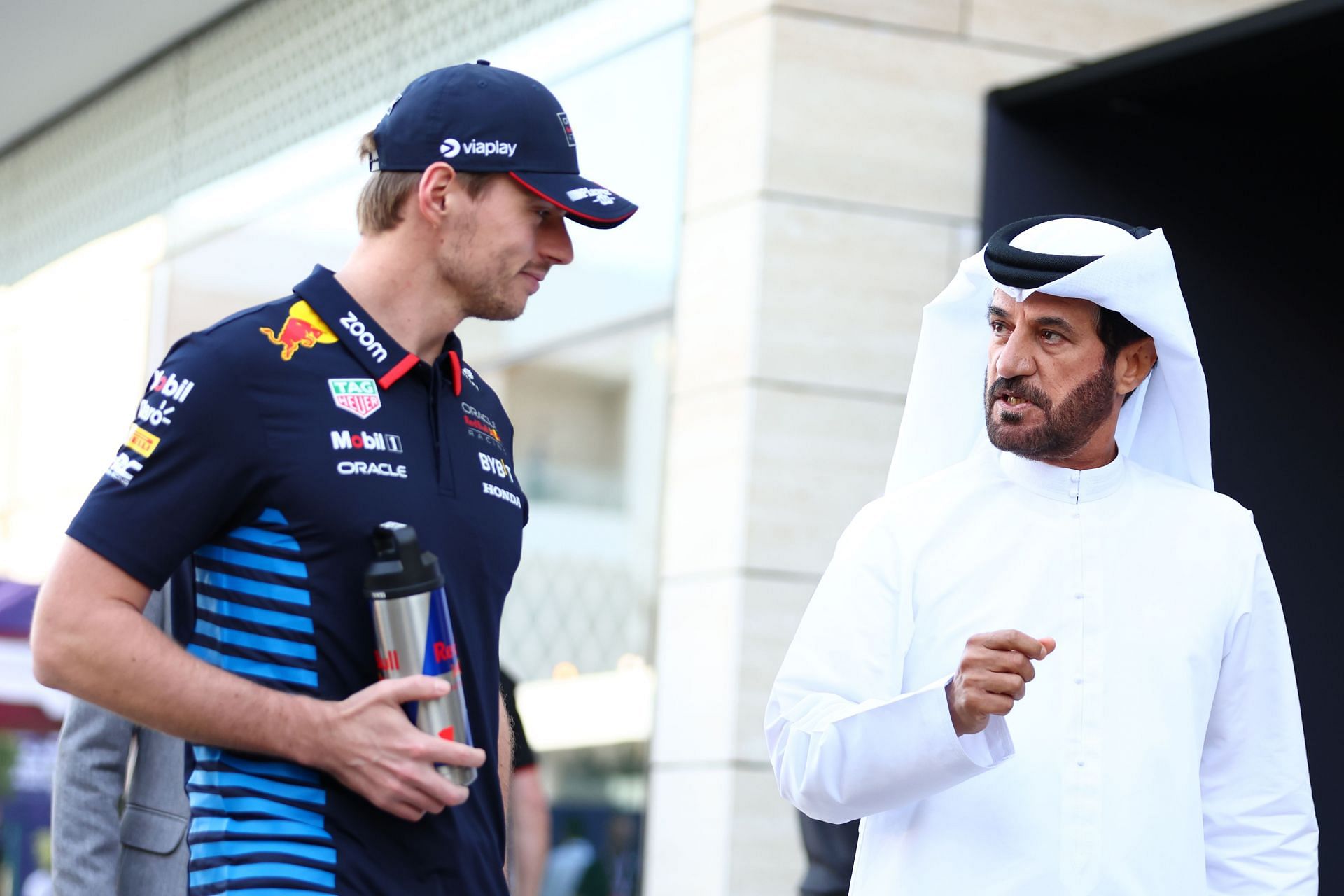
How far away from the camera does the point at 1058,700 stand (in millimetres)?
2855

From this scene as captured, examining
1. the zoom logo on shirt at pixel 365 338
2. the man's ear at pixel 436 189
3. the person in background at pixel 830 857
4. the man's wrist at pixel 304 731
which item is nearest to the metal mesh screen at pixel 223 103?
the person in background at pixel 830 857

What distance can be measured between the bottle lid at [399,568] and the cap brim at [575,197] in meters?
0.50

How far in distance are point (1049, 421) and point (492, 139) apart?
104 cm

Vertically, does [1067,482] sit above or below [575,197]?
below

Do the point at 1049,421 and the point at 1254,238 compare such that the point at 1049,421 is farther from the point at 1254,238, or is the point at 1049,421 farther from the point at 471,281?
the point at 1254,238

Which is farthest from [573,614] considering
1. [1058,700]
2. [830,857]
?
[1058,700]

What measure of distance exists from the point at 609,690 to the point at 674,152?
2320mm

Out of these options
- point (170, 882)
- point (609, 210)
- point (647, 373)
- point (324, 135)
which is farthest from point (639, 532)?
point (609, 210)

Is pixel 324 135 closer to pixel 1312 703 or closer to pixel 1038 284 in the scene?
pixel 1312 703

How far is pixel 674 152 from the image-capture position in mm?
6465

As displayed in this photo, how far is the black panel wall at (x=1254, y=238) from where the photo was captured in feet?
19.2

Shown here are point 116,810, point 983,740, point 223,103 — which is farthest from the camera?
point 223,103

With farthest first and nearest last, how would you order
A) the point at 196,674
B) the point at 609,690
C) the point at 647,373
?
1. the point at 647,373
2. the point at 609,690
3. the point at 196,674

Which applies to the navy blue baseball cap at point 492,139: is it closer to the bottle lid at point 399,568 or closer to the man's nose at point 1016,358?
the bottle lid at point 399,568
